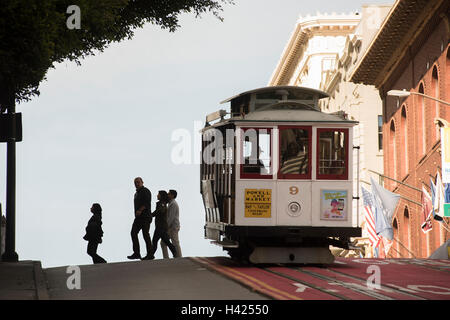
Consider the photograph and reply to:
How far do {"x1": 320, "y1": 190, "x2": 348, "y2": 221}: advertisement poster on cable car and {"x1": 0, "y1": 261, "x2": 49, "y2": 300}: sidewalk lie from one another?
5.67 metres

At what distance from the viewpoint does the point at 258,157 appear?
1980 centimetres

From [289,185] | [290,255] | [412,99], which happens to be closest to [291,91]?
[289,185]

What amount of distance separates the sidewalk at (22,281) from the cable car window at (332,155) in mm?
5931

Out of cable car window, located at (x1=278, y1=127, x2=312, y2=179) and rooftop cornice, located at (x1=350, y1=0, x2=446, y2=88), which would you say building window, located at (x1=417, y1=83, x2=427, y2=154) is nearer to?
rooftop cornice, located at (x1=350, y1=0, x2=446, y2=88)

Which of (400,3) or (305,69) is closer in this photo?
(400,3)

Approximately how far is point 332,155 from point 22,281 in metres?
6.85

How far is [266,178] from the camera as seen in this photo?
1967cm

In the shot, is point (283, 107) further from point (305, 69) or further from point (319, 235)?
point (305, 69)

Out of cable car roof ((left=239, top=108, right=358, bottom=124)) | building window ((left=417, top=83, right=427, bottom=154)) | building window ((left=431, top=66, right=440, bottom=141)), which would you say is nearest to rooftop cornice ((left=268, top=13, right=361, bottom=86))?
building window ((left=417, top=83, right=427, bottom=154))

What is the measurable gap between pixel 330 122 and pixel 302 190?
58.2 inches

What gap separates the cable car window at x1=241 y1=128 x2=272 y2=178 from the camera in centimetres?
1967

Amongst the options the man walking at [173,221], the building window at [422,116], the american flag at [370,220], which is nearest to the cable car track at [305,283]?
the man walking at [173,221]

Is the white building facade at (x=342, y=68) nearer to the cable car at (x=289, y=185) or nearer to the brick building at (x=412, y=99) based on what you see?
the brick building at (x=412, y=99)
